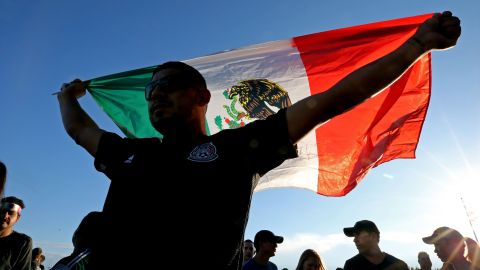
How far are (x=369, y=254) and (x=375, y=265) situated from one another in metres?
0.20

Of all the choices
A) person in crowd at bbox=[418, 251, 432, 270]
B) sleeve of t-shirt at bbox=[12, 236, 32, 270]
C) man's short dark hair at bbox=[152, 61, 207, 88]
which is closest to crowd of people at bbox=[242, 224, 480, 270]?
sleeve of t-shirt at bbox=[12, 236, 32, 270]

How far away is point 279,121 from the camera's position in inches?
68.2

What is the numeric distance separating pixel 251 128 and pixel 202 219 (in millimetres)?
524

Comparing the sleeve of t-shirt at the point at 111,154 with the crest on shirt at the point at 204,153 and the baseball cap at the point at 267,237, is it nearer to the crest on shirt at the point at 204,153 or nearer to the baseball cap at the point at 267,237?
the crest on shirt at the point at 204,153

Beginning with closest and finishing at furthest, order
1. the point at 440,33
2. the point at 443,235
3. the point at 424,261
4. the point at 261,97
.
→ the point at 440,33, the point at 261,97, the point at 443,235, the point at 424,261

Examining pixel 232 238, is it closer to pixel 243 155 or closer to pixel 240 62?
pixel 243 155

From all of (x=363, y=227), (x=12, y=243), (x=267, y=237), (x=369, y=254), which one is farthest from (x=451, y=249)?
(x=12, y=243)

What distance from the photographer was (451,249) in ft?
17.6

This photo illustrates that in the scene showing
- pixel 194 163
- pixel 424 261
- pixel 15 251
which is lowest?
pixel 194 163

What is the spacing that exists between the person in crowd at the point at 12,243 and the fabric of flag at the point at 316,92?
2.25 metres

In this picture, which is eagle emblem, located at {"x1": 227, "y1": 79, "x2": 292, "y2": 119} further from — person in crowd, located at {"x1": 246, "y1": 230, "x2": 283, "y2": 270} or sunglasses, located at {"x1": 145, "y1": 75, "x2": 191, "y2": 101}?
person in crowd, located at {"x1": 246, "y1": 230, "x2": 283, "y2": 270}

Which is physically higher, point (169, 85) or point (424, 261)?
point (169, 85)

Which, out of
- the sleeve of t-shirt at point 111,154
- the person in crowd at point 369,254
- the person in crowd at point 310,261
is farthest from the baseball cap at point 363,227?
the sleeve of t-shirt at point 111,154

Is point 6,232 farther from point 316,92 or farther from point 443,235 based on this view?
point 443,235
